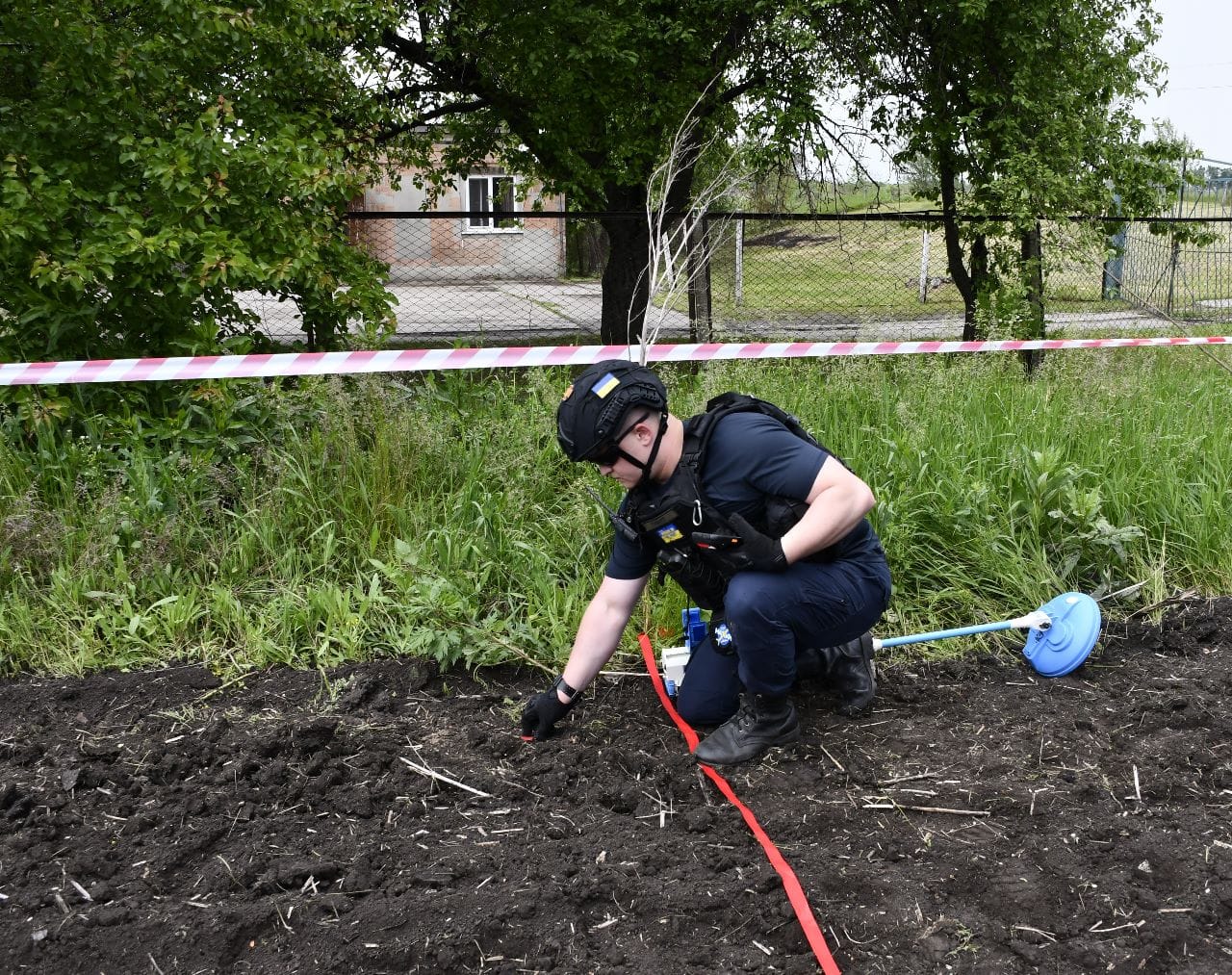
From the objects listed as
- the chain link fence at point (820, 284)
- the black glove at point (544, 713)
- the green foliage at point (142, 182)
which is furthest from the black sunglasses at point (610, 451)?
the chain link fence at point (820, 284)

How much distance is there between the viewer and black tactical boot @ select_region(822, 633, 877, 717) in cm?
375

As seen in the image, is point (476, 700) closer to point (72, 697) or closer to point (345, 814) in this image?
point (345, 814)

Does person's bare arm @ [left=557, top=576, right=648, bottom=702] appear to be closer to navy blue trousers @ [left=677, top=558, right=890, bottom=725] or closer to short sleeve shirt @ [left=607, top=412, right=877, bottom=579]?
short sleeve shirt @ [left=607, top=412, right=877, bottom=579]

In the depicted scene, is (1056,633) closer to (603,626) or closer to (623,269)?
(603,626)

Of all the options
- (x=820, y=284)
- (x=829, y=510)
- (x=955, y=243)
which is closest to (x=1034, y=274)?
(x=955, y=243)

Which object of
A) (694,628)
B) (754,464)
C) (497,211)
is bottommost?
(694,628)

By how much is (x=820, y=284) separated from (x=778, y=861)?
904 centimetres

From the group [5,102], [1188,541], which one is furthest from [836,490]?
[5,102]

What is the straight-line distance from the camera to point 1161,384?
6.57 meters

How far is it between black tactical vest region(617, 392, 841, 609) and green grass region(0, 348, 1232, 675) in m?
0.95

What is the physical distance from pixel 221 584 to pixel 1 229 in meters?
1.81

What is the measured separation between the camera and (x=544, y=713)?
11.5 feet

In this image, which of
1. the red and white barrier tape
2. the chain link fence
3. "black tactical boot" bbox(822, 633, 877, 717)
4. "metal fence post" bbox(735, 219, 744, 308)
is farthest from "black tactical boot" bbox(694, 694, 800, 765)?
"metal fence post" bbox(735, 219, 744, 308)

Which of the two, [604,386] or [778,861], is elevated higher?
[604,386]
